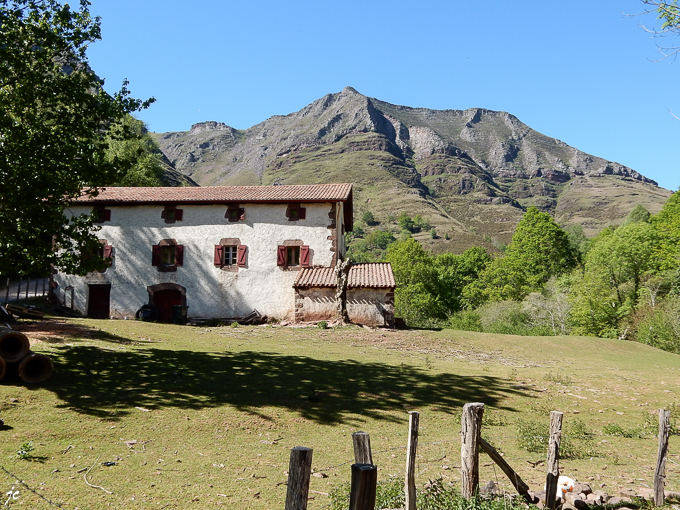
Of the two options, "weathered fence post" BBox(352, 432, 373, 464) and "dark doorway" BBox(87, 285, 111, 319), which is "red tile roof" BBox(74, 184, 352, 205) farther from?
"weathered fence post" BBox(352, 432, 373, 464)

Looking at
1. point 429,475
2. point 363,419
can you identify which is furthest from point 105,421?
point 429,475

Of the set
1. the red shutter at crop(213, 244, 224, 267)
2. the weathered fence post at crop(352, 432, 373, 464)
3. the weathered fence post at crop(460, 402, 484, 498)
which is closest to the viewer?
the weathered fence post at crop(352, 432, 373, 464)

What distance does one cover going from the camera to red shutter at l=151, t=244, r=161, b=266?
27.3 meters

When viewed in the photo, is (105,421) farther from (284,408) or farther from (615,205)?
(615,205)

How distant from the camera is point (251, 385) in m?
10.9

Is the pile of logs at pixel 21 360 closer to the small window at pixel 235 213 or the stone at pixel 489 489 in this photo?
the stone at pixel 489 489

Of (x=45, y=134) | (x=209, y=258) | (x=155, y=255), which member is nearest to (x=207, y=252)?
(x=209, y=258)

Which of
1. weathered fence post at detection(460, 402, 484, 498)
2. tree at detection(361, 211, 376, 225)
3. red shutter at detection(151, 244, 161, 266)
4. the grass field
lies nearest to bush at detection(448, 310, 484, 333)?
the grass field

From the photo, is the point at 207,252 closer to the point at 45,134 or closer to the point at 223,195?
the point at 223,195

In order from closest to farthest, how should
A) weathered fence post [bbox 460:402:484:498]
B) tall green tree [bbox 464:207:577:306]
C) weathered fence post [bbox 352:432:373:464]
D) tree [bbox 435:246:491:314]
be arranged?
weathered fence post [bbox 352:432:373:464] < weathered fence post [bbox 460:402:484:498] < tall green tree [bbox 464:207:577:306] < tree [bbox 435:246:491:314]

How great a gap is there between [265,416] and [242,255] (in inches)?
745

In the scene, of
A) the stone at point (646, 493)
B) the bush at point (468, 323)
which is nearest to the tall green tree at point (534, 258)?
the bush at point (468, 323)

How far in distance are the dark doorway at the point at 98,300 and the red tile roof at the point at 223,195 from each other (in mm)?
4991

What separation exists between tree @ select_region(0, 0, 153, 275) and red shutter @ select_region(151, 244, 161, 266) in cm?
1402
